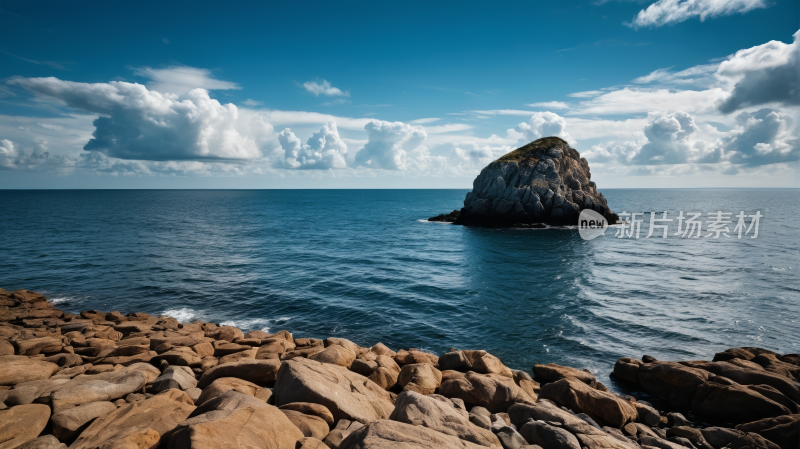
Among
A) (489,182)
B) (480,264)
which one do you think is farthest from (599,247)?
(489,182)

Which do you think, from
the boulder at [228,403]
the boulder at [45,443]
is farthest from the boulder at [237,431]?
the boulder at [45,443]

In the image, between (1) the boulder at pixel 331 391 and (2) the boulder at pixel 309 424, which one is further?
(1) the boulder at pixel 331 391

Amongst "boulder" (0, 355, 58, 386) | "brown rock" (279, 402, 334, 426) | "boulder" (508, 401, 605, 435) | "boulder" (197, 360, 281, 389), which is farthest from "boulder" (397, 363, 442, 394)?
"boulder" (0, 355, 58, 386)

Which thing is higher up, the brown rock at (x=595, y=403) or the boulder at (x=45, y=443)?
the boulder at (x=45, y=443)

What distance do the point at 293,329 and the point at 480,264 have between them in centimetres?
2453

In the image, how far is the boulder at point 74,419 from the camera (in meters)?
7.57

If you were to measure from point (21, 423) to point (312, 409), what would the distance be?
5.83m

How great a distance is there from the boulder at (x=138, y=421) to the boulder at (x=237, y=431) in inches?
21.3

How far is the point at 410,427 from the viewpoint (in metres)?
7.15

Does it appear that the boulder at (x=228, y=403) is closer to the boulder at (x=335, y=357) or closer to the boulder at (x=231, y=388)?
the boulder at (x=231, y=388)

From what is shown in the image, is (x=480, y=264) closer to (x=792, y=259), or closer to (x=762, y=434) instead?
(x=762, y=434)

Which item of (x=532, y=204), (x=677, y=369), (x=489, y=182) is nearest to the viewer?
(x=677, y=369)

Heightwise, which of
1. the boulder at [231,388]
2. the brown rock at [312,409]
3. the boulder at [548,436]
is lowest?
the boulder at [548,436]

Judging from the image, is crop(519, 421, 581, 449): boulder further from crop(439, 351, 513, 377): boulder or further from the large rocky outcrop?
the large rocky outcrop
